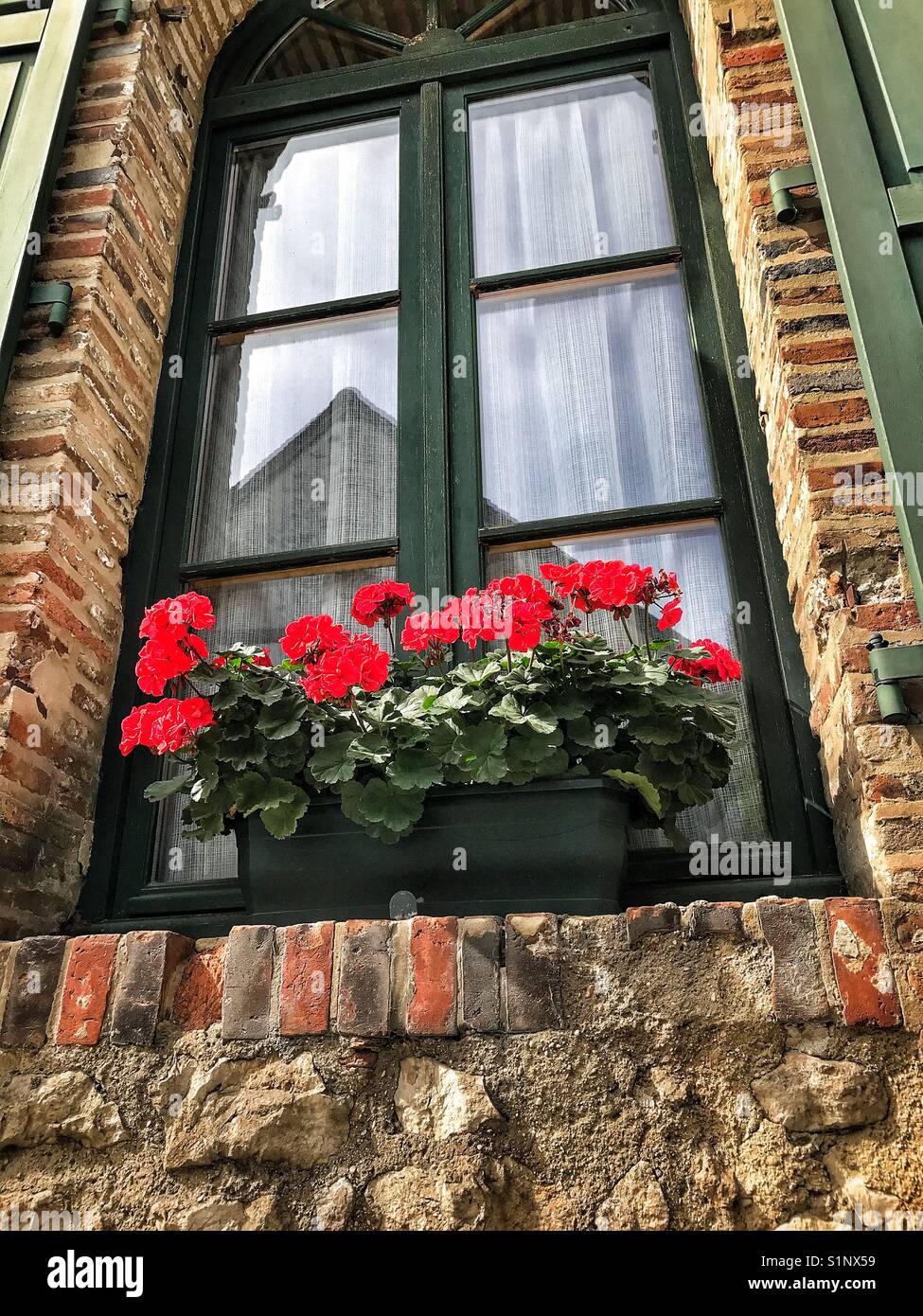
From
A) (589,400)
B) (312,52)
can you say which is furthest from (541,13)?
(589,400)

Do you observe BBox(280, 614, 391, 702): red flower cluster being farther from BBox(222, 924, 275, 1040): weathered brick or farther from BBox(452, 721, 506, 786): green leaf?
BBox(222, 924, 275, 1040): weathered brick

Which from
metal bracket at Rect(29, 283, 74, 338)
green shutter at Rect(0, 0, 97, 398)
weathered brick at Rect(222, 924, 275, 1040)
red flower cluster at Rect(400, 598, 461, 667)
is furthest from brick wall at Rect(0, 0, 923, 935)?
red flower cluster at Rect(400, 598, 461, 667)

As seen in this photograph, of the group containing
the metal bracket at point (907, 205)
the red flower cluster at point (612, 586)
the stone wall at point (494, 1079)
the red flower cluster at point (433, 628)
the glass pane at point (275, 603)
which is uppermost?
the metal bracket at point (907, 205)

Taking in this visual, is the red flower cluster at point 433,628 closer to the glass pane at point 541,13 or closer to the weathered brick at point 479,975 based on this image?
the weathered brick at point 479,975

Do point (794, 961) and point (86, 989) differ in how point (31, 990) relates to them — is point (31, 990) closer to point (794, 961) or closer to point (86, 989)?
point (86, 989)

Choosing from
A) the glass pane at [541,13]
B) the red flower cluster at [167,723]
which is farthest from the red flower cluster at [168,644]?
the glass pane at [541,13]

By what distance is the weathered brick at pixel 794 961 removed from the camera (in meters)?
1.60

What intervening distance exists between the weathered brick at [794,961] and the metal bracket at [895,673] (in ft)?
1.28

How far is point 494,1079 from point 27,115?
2.61m

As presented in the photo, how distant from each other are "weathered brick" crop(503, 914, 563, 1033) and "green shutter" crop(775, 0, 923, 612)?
851 mm

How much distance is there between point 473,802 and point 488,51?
264 centimetres

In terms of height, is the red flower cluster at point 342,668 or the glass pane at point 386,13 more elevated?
the glass pane at point 386,13

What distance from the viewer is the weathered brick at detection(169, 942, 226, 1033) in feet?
5.75
